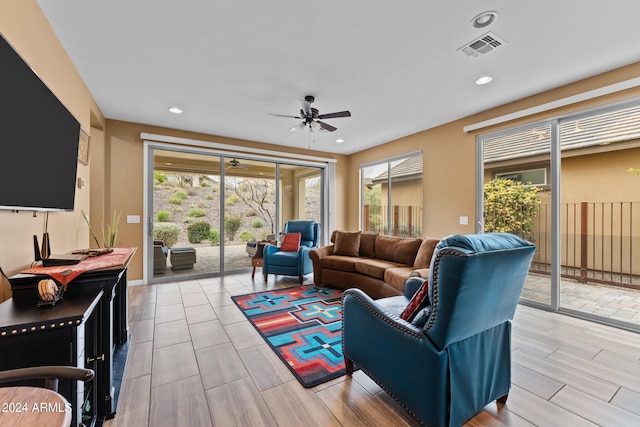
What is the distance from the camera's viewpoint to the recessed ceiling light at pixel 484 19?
6.49ft

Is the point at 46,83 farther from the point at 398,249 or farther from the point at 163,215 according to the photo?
the point at 398,249

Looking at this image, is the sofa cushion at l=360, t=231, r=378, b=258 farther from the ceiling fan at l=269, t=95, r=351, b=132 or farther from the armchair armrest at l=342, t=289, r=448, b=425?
the armchair armrest at l=342, t=289, r=448, b=425

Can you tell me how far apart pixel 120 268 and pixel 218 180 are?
3709 millimetres

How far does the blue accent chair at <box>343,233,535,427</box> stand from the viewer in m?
1.30

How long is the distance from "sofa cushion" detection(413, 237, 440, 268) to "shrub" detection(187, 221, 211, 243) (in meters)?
3.72

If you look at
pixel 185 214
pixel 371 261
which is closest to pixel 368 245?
pixel 371 261

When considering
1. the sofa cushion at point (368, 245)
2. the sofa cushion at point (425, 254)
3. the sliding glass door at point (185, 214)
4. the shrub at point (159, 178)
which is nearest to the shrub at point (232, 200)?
the sliding glass door at point (185, 214)

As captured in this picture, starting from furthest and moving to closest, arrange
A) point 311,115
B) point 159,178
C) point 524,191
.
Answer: point 159,178 < point 524,191 < point 311,115

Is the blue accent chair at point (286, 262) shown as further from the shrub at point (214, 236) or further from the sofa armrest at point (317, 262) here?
the shrub at point (214, 236)

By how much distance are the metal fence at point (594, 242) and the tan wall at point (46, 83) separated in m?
4.93

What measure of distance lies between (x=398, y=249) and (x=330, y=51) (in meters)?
2.72

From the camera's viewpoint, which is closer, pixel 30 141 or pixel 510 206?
pixel 30 141

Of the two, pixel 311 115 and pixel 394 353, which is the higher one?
pixel 311 115

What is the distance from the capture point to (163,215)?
4.71 meters
